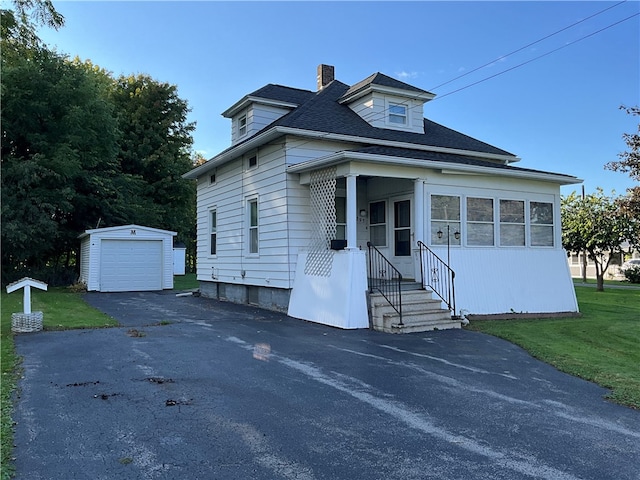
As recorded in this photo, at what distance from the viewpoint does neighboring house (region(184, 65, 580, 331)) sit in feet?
33.5

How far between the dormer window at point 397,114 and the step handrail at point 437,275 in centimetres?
476

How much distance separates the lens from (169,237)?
67.6ft

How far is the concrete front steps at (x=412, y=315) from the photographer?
9.12 metres

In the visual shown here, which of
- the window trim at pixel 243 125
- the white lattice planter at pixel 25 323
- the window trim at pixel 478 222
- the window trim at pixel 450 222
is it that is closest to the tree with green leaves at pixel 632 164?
the window trim at pixel 478 222

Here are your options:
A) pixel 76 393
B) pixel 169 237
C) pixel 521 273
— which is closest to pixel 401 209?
pixel 521 273

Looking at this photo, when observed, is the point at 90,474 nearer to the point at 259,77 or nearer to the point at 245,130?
the point at 245,130

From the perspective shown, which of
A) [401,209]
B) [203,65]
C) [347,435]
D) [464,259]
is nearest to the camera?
[347,435]

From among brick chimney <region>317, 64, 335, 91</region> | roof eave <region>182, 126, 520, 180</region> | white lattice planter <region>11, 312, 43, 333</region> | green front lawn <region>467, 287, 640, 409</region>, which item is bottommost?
green front lawn <region>467, 287, 640, 409</region>

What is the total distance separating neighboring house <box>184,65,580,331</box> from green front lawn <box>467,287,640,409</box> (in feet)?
3.34

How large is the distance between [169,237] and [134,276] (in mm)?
2110

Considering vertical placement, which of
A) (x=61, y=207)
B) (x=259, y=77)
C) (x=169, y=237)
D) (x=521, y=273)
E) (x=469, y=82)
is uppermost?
(x=259, y=77)

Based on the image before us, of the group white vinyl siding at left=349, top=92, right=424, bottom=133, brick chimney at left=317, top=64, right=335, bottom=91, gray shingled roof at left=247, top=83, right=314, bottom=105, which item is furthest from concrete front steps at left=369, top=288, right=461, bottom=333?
brick chimney at left=317, top=64, right=335, bottom=91

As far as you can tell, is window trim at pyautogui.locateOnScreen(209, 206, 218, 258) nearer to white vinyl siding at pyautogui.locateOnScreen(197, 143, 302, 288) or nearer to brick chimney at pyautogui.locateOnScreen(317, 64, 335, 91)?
white vinyl siding at pyautogui.locateOnScreen(197, 143, 302, 288)

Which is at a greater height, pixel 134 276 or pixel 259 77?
pixel 259 77
